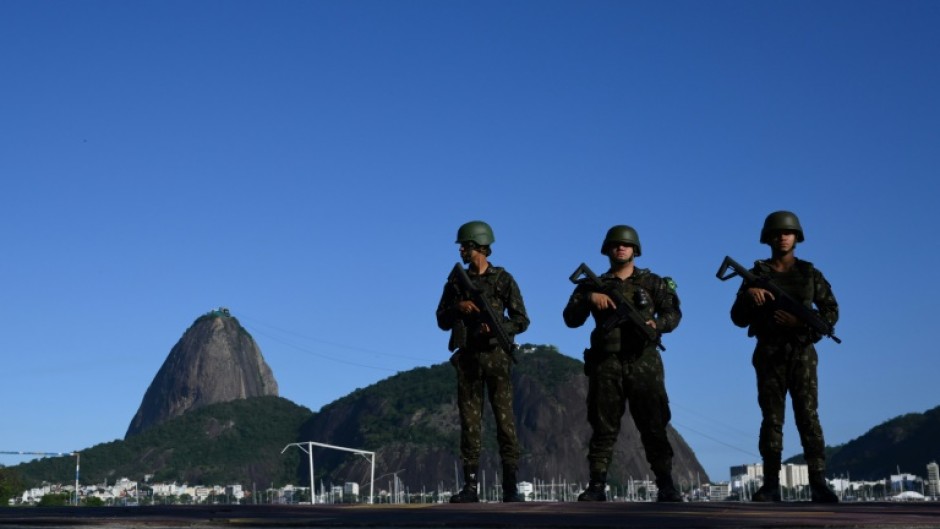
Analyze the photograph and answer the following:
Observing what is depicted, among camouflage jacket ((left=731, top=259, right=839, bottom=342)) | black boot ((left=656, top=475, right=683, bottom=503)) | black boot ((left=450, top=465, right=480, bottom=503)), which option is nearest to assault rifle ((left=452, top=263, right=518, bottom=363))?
black boot ((left=450, top=465, right=480, bottom=503))

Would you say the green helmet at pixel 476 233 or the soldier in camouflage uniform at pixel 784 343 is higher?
the green helmet at pixel 476 233

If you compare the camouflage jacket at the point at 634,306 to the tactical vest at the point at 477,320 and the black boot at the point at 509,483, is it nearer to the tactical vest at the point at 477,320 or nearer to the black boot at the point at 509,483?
the tactical vest at the point at 477,320

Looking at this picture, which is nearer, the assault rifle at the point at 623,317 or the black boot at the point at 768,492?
the black boot at the point at 768,492

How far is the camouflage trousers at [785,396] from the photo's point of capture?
422 inches

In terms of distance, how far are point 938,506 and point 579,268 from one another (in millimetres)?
4353

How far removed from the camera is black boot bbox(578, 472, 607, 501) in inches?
411

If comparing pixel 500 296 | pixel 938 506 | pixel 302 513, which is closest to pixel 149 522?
pixel 302 513

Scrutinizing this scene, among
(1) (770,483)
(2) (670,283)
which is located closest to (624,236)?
(2) (670,283)

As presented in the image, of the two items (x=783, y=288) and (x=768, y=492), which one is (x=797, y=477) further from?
(x=768, y=492)

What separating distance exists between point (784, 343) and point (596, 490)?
2.12 metres

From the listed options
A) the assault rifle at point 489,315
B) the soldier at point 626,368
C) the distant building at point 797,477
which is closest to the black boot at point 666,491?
the soldier at point 626,368

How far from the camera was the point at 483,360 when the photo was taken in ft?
39.0

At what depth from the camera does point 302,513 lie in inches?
318

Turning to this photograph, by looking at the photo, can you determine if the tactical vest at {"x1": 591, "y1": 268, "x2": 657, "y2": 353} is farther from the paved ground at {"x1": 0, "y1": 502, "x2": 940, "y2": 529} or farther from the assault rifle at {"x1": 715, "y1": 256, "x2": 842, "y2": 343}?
the paved ground at {"x1": 0, "y1": 502, "x2": 940, "y2": 529}
